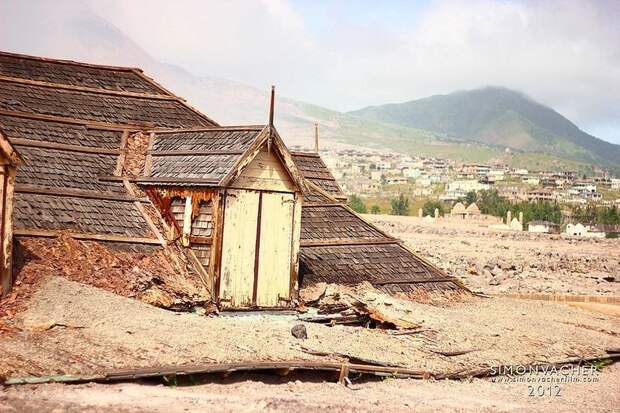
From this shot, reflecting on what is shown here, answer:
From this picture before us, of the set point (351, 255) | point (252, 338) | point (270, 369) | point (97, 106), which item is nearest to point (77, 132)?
point (97, 106)

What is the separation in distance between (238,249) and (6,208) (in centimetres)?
484

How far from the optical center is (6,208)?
45.6ft

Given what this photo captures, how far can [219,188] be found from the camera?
1698 cm

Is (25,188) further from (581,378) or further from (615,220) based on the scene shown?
(615,220)

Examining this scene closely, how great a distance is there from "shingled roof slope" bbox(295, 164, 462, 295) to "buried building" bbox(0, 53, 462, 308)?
45mm

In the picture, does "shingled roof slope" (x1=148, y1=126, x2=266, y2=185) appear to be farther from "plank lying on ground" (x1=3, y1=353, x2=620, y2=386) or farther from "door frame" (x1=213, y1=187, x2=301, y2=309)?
"plank lying on ground" (x1=3, y1=353, x2=620, y2=386)

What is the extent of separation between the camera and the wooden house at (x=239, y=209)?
1712 centimetres

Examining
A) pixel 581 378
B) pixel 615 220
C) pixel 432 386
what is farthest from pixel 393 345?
pixel 615 220

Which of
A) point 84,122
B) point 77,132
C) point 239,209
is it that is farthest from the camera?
point 84,122

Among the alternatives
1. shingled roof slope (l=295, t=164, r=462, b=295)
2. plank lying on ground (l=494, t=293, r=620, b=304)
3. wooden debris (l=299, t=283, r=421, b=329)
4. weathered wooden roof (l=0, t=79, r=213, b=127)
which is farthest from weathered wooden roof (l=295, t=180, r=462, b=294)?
weathered wooden roof (l=0, t=79, r=213, b=127)

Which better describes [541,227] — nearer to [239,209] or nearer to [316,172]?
[316,172]

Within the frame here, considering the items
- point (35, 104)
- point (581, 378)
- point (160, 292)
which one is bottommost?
point (581, 378)

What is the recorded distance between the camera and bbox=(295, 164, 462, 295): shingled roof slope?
2052cm

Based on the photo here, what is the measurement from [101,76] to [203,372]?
12154 millimetres
